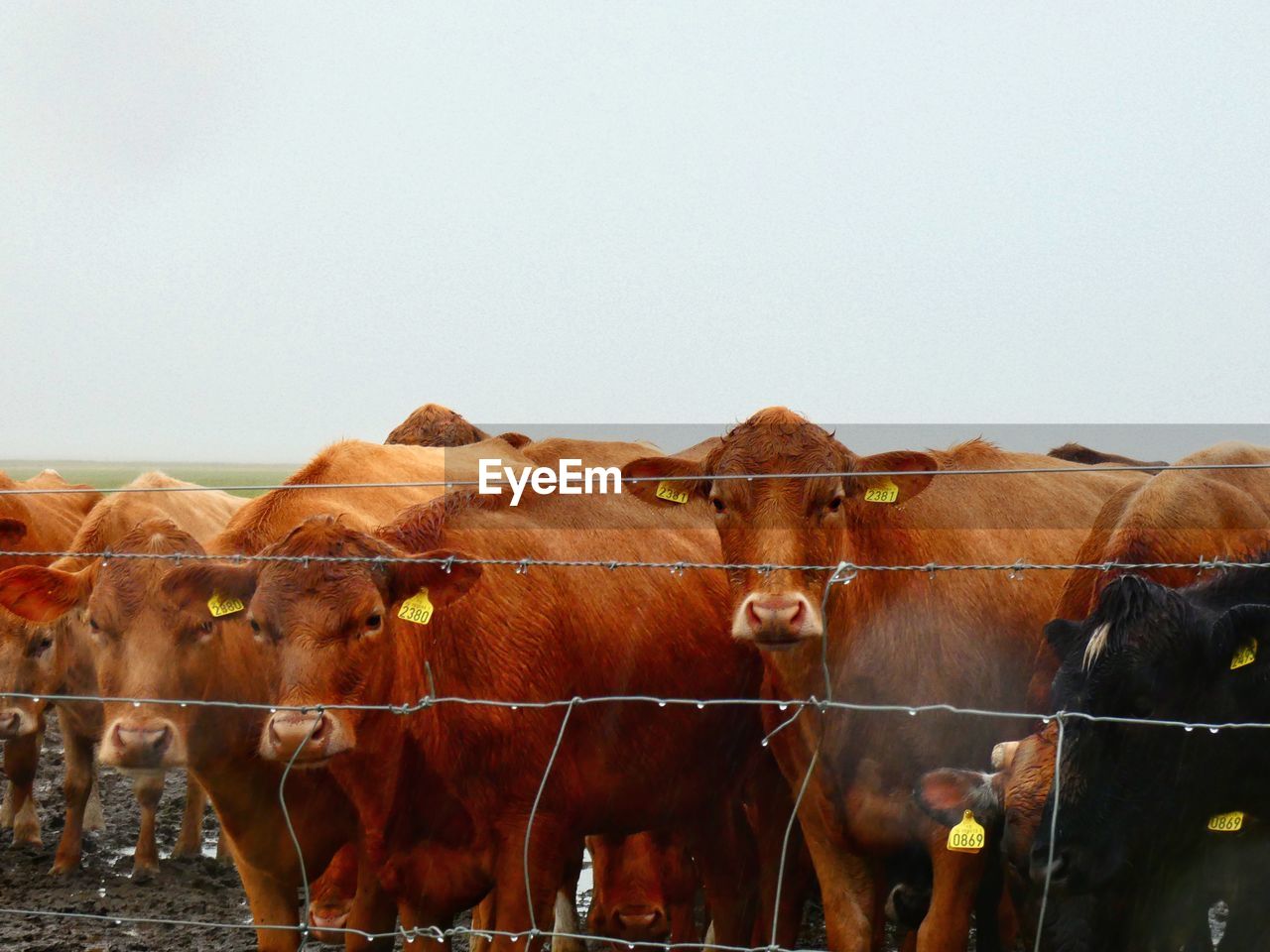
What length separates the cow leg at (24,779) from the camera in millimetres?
8859

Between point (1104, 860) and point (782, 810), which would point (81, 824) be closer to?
point (782, 810)

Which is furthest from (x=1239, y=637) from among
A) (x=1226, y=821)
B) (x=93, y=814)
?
(x=93, y=814)

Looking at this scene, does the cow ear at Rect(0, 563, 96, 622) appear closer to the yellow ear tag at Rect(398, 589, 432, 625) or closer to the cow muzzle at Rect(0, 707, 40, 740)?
the yellow ear tag at Rect(398, 589, 432, 625)

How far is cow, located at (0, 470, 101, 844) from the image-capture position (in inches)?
337

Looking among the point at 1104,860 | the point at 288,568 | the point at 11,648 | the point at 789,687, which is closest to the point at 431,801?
the point at 288,568

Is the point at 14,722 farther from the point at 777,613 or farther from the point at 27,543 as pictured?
the point at 777,613

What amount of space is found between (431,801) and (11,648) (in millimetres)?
3940

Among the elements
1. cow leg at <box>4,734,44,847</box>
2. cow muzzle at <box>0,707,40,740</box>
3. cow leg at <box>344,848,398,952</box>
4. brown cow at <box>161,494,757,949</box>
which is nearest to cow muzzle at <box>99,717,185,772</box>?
brown cow at <box>161,494,757,949</box>

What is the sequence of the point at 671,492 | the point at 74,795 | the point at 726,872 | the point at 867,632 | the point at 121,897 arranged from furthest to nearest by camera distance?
the point at 74,795, the point at 121,897, the point at 726,872, the point at 671,492, the point at 867,632

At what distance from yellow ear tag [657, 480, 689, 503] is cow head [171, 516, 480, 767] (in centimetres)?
89

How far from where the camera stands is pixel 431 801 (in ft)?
17.3

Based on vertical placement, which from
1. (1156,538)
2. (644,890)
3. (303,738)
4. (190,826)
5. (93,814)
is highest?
(1156,538)

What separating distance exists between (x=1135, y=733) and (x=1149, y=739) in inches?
1.8

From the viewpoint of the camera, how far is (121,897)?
777cm
